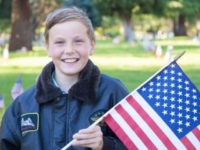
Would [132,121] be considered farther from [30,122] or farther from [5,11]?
[5,11]

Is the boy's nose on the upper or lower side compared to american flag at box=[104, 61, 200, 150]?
upper

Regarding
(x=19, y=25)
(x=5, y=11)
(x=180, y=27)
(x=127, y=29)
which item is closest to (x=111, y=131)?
(x=19, y=25)

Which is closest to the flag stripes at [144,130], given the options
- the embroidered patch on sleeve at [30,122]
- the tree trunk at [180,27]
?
the embroidered patch on sleeve at [30,122]

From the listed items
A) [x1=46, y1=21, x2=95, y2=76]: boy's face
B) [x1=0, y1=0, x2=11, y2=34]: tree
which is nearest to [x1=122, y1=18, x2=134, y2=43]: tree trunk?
[x1=0, y1=0, x2=11, y2=34]: tree

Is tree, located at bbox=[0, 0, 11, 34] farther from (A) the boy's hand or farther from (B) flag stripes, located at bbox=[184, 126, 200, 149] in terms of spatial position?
(A) the boy's hand

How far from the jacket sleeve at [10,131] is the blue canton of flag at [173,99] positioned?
2.45ft

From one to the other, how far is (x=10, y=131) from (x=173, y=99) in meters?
0.97

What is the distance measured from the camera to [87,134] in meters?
3.41

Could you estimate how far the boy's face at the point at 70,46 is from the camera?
3.63 m

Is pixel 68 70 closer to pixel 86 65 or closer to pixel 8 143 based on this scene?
pixel 86 65

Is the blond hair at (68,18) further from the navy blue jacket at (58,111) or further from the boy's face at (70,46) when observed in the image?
the navy blue jacket at (58,111)

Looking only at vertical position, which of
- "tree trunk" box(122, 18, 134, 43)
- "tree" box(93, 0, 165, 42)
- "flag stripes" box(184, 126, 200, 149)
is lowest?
"tree trunk" box(122, 18, 134, 43)

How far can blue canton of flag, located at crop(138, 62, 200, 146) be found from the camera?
12.3ft

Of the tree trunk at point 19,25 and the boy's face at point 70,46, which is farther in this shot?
the tree trunk at point 19,25
